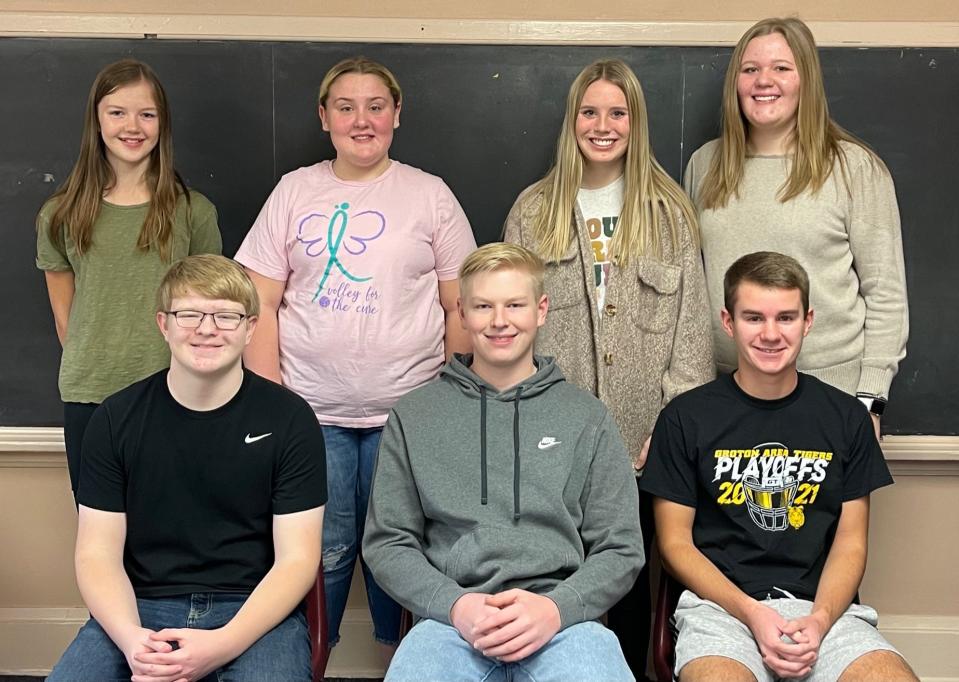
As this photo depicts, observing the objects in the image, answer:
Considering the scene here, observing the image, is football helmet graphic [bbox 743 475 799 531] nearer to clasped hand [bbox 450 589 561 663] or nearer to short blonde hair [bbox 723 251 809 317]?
short blonde hair [bbox 723 251 809 317]

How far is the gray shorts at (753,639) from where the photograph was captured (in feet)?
6.65

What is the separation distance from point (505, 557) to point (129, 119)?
1480 mm

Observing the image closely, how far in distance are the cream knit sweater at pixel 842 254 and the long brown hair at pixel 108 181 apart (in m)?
1.42

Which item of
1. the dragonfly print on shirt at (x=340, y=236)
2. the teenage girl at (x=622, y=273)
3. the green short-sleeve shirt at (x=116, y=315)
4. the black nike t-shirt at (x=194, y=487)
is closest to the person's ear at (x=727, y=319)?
the teenage girl at (x=622, y=273)

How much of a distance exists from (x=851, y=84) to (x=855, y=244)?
2.00 feet

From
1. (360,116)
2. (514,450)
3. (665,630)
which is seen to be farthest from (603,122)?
(665,630)

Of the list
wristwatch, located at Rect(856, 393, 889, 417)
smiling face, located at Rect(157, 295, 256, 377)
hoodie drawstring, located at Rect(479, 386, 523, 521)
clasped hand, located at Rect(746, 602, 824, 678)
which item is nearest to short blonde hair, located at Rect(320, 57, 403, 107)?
smiling face, located at Rect(157, 295, 256, 377)

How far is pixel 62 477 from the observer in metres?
3.11

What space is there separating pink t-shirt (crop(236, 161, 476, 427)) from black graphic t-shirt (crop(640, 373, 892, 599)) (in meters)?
0.71

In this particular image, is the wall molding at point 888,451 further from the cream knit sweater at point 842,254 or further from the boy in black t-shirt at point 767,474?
the boy in black t-shirt at point 767,474

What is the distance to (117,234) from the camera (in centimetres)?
264

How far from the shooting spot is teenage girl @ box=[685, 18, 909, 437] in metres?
2.51

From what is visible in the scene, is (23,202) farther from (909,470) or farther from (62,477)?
(909,470)

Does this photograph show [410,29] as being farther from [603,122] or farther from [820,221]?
[820,221]
